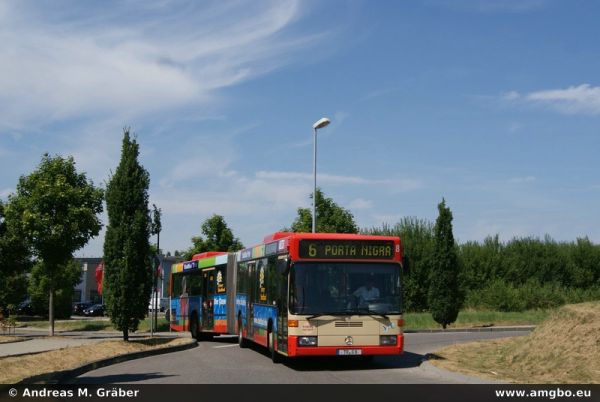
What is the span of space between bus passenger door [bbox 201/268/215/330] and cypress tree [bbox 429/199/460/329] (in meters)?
10.9

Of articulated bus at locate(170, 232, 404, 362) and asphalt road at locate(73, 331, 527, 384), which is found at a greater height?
articulated bus at locate(170, 232, 404, 362)

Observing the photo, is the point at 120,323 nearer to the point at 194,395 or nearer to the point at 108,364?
the point at 108,364

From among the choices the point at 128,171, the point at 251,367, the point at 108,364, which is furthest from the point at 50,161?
the point at 251,367

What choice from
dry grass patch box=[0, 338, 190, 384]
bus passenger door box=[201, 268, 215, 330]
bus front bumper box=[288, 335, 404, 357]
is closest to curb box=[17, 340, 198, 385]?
dry grass patch box=[0, 338, 190, 384]

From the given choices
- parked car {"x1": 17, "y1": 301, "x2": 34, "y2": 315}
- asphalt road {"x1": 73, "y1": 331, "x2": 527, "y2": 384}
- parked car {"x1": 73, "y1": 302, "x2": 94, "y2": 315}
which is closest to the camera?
asphalt road {"x1": 73, "y1": 331, "x2": 527, "y2": 384}

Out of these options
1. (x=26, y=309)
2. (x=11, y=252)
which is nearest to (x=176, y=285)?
(x=11, y=252)

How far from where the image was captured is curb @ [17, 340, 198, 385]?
13.4 metres

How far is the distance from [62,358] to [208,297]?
9.39 metres

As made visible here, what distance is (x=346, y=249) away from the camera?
17.0m

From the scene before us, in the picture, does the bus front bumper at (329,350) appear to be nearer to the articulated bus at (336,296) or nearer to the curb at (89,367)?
the articulated bus at (336,296)

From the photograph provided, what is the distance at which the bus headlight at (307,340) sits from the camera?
53.3 feet

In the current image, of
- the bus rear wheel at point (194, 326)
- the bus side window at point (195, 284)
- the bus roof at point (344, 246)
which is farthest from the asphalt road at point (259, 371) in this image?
the bus side window at point (195, 284)

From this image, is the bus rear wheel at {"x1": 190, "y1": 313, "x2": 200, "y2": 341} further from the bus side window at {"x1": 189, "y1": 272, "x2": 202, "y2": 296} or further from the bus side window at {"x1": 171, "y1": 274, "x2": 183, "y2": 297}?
the bus side window at {"x1": 171, "y1": 274, "x2": 183, "y2": 297}

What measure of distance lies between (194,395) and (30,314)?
56.1 metres
